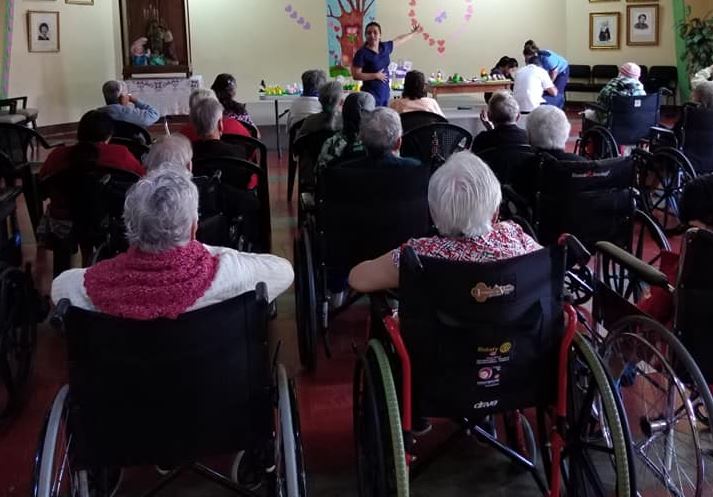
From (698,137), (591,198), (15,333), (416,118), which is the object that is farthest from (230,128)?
(698,137)

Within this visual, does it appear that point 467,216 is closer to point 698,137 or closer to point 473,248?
point 473,248

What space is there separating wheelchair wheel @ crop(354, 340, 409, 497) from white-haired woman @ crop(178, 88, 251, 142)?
2282mm

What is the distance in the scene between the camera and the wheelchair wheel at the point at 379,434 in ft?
5.90

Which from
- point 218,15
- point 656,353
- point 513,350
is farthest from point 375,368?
point 218,15

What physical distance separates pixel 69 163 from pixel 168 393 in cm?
207

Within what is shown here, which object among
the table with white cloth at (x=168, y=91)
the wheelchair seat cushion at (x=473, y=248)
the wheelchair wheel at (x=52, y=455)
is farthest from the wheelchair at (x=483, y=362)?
the table with white cloth at (x=168, y=91)

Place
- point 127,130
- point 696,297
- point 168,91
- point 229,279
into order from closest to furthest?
point 229,279
point 696,297
point 127,130
point 168,91

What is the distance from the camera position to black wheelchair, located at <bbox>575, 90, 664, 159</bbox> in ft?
20.1

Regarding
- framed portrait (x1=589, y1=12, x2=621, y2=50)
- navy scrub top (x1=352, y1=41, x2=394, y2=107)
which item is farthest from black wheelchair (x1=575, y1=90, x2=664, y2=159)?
framed portrait (x1=589, y1=12, x2=621, y2=50)

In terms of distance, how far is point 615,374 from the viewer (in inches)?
96.3

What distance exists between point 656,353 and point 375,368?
0.72 meters

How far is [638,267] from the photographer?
2287mm

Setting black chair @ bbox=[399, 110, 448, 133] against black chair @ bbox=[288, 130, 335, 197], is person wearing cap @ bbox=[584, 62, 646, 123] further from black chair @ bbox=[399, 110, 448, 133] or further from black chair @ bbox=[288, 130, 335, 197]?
black chair @ bbox=[288, 130, 335, 197]

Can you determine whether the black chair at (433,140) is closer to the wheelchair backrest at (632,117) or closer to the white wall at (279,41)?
the wheelchair backrest at (632,117)
